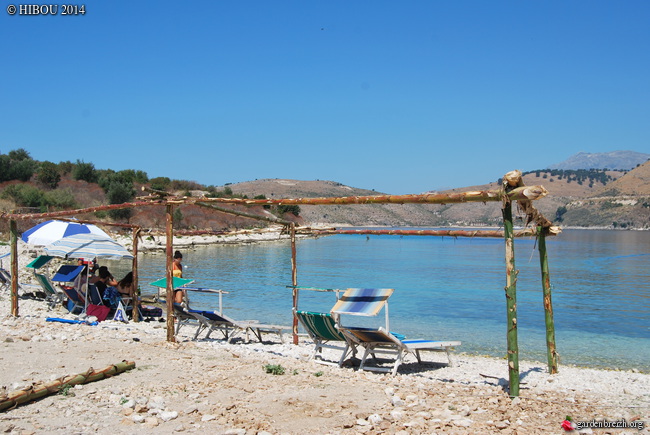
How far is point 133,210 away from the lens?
1517 inches

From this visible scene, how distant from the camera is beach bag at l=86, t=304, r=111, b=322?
10.5m

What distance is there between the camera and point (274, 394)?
544cm

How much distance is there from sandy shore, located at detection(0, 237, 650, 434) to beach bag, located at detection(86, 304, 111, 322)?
7.20ft

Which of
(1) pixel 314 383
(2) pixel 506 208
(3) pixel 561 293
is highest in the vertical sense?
(2) pixel 506 208

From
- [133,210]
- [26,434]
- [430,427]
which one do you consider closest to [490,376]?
[430,427]

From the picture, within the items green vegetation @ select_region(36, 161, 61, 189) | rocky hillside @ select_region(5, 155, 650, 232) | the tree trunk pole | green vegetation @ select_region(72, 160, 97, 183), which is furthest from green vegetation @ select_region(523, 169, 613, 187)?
the tree trunk pole

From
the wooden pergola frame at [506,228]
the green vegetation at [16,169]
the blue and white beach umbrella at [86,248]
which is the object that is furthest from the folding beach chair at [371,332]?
the green vegetation at [16,169]

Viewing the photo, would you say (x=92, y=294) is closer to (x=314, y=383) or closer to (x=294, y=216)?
(x=314, y=383)

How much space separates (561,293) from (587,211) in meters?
95.5

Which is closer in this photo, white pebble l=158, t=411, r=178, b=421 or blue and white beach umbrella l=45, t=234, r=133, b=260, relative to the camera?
white pebble l=158, t=411, r=178, b=421

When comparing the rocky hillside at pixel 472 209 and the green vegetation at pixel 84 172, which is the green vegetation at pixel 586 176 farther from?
the green vegetation at pixel 84 172

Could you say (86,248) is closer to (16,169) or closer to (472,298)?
(472,298)

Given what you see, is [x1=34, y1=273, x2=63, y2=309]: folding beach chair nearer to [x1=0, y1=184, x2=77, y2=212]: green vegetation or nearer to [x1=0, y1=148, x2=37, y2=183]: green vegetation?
[x1=0, y1=184, x2=77, y2=212]: green vegetation

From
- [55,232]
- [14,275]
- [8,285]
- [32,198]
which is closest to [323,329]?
[14,275]
